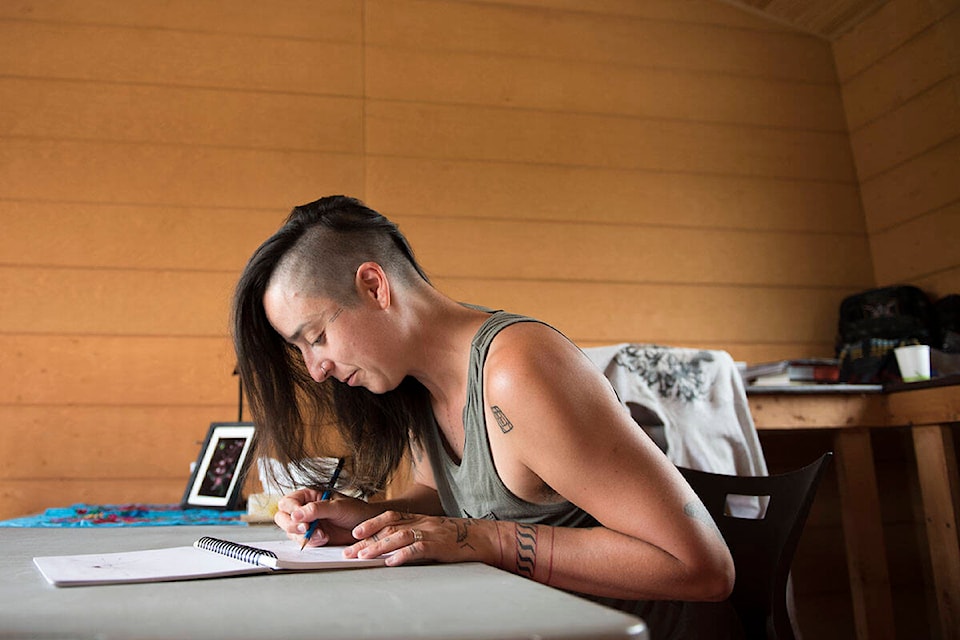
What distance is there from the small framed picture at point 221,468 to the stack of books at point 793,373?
154 centimetres

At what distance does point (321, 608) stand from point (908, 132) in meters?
3.25

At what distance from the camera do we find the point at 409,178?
10.1 ft

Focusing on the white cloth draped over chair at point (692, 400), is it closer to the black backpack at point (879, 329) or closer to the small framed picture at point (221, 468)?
the black backpack at point (879, 329)

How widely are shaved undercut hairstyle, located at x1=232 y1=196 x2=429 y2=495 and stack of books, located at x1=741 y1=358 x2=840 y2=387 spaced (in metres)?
1.49

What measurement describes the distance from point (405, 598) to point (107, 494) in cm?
243

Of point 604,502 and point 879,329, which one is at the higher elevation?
point 879,329

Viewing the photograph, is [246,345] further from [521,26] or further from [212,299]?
[521,26]

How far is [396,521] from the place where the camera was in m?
0.94

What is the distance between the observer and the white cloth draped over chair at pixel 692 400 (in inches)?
83.0

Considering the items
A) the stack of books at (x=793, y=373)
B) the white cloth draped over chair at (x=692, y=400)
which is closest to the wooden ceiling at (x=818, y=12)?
the stack of books at (x=793, y=373)

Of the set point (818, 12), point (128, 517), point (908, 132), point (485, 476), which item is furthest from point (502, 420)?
point (818, 12)

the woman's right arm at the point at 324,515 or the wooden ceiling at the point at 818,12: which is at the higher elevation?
the wooden ceiling at the point at 818,12

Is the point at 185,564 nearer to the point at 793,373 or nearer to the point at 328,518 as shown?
the point at 328,518

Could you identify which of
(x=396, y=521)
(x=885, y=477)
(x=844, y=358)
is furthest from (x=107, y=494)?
(x=885, y=477)
